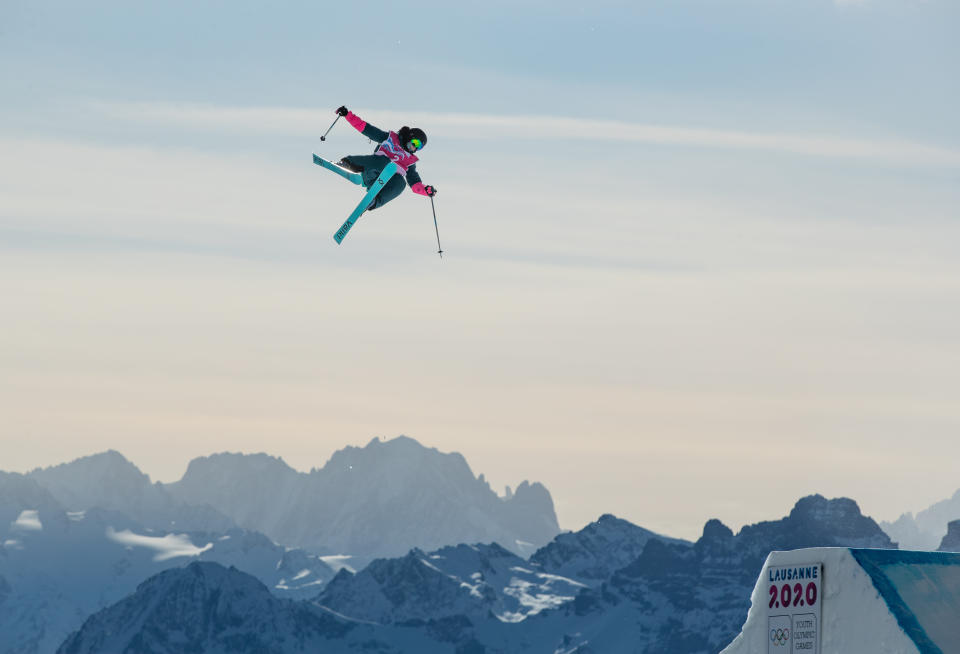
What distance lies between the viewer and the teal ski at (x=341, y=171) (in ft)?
202

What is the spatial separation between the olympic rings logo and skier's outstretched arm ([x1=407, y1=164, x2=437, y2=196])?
1326 inches

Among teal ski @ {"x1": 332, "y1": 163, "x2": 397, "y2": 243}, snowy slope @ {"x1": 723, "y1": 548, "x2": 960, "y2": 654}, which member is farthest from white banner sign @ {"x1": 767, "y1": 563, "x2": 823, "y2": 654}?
teal ski @ {"x1": 332, "y1": 163, "x2": 397, "y2": 243}

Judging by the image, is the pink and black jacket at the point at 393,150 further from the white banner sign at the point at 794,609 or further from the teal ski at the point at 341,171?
the white banner sign at the point at 794,609

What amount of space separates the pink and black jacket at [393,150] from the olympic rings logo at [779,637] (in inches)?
1343

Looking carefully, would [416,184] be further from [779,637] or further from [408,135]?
[779,637]

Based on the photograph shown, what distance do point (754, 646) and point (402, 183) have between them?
33836mm

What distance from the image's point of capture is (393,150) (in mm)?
61406

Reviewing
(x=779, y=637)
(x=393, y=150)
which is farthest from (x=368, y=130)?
(x=779, y=637)

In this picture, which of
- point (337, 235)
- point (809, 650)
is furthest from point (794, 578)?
point (337, 235)

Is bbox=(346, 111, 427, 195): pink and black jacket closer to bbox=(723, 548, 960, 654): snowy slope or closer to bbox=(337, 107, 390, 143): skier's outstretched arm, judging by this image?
bbox=(337, 107, 390, 143): skier's outstretched arm

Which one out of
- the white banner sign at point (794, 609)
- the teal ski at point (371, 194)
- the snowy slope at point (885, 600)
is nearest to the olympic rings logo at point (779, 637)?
the white banner sign at point (794, 609)

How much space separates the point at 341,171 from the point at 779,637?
35647 mm

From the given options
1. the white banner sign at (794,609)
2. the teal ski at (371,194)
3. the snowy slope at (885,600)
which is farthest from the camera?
the teal ski at (371,194)

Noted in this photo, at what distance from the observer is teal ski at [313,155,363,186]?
61644 mm
